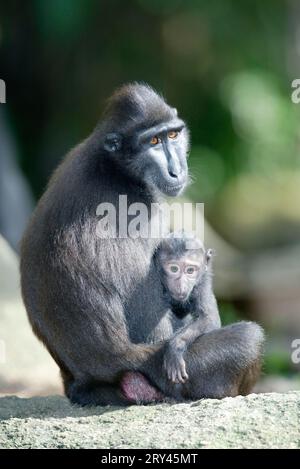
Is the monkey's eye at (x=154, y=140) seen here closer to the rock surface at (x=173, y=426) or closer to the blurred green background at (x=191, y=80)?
the rock surface at (x=173, y=426)

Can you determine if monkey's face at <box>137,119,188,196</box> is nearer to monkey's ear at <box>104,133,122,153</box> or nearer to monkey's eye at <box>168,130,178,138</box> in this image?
monkey's eye at <box>168,130,178,138</box>

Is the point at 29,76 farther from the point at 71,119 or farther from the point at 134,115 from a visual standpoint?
the point at 134,115

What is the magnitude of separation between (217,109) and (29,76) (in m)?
4.10

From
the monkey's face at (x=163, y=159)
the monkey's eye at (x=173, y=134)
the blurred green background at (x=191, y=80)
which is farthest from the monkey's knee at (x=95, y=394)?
the blurred green background at (x=191, y=80)

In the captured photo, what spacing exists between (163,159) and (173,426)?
236 cm

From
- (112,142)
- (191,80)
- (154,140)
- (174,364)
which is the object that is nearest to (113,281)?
(174,364)

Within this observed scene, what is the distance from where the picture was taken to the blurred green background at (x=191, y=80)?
1933 cm

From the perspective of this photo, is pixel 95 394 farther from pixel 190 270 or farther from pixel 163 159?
pixel 163 159

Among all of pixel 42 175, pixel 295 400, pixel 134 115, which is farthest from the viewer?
pixel 42 175

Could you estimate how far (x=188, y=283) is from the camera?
24.7ft

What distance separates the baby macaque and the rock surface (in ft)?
1.65

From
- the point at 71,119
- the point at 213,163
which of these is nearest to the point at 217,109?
the point at 213,163

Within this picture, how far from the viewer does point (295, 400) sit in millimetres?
7090

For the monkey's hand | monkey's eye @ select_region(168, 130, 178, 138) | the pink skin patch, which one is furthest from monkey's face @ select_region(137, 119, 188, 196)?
the pink skin patch
